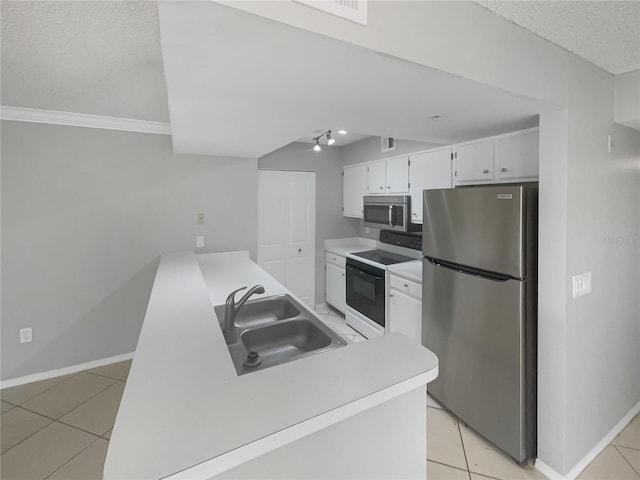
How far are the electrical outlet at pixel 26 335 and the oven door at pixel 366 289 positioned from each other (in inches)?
122

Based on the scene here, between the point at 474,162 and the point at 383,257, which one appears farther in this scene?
the point at 383,257

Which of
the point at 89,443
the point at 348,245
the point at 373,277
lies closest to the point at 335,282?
the point at 348,245

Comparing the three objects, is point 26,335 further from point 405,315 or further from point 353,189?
point 353,189

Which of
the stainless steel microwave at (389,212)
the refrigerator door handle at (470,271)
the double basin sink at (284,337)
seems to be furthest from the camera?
the stainless steel microwave at (389,212)

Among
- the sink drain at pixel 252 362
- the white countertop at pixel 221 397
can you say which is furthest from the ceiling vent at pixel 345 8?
the sink drain at pixel 252 362

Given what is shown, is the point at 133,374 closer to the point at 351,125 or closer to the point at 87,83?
the point at 351,125

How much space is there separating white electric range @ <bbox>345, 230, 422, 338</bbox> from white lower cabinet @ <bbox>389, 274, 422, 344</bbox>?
0.12 meters

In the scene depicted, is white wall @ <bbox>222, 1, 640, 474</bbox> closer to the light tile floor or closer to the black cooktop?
the light tile floor

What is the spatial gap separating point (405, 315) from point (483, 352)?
2.87ft

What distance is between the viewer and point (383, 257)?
3.45 meters

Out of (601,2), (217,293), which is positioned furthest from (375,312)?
(601,2)

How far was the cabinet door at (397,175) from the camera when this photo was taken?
122 inches

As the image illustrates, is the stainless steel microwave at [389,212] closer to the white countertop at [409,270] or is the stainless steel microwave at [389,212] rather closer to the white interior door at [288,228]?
the white countertop at [409,270]

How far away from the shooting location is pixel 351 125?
1.82 metres
